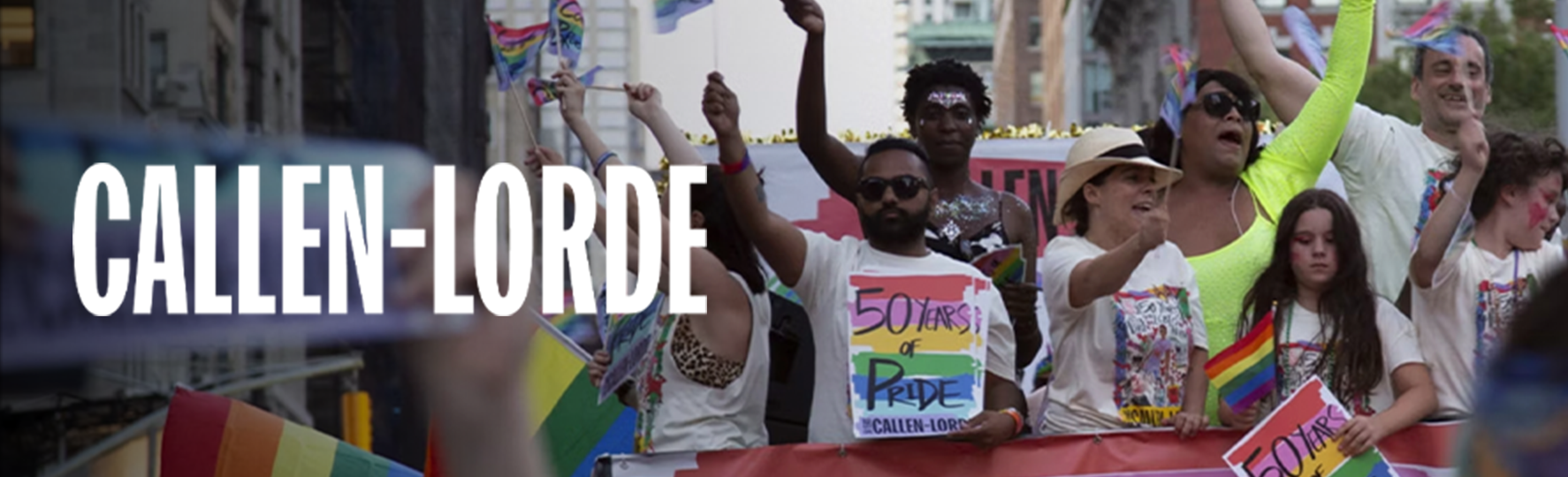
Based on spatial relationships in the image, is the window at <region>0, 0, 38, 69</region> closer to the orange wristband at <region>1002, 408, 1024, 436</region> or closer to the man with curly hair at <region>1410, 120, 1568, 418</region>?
the orange wristband at <region>1002, 408, 1024, 436</region>

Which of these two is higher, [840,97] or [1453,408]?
[840,97]

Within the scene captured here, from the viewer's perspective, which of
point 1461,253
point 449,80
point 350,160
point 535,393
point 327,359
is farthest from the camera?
point 327,359

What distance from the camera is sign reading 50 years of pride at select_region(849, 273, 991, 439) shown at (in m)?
5.04

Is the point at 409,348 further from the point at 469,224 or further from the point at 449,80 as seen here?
the point at 449,80

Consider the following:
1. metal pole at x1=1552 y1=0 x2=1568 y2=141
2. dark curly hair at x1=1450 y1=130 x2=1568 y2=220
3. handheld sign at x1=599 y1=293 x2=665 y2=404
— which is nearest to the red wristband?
handheld sign at x1=599 y1=293 x2=665 y2=404

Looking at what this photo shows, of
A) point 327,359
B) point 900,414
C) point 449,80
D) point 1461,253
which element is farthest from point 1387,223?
point 327,359

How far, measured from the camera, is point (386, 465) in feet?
20.2

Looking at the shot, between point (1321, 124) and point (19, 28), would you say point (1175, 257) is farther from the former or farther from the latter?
point (19, 28)

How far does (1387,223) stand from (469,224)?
503 centimetres

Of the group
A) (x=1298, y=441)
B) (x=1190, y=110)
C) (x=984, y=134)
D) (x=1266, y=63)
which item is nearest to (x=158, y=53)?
(x=984, y=134)

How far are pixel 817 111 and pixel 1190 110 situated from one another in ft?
3.10

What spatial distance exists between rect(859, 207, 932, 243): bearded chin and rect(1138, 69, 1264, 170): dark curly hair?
0.88 m

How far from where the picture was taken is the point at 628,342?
17.9ft

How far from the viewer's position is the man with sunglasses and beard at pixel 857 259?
5.18 metres
